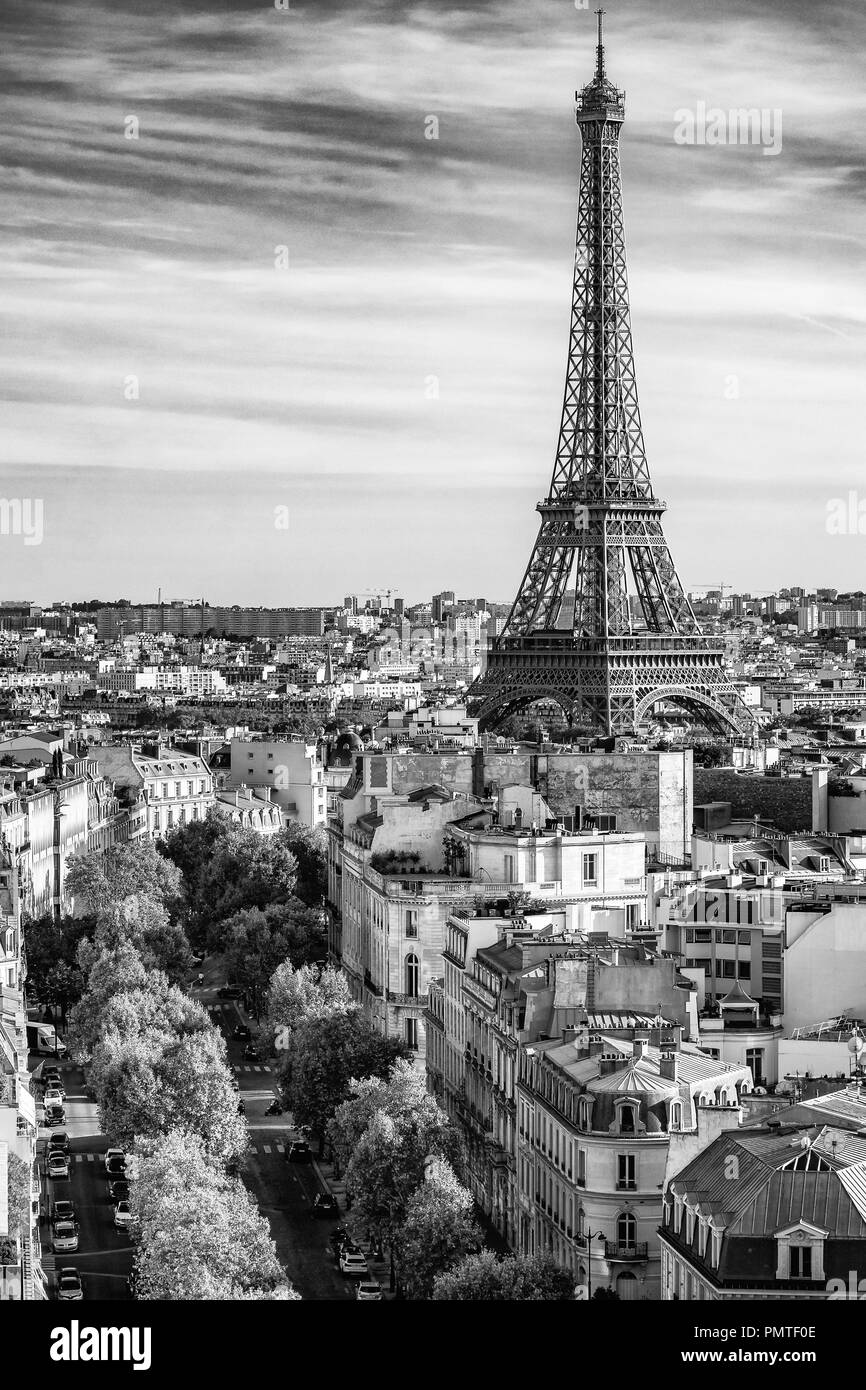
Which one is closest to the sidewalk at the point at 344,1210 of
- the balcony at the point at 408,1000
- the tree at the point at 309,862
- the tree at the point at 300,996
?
the tree at the point at 300,996

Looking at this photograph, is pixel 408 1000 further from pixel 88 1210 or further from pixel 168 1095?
pixel 88 1210

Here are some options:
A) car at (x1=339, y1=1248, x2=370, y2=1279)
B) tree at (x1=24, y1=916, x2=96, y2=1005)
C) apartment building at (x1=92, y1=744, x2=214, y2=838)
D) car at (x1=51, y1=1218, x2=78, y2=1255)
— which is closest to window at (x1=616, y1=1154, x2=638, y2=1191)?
car at (x1=339, y1=1248, x2=370, y2=1279)

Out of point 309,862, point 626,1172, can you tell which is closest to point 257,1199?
point 626,1172

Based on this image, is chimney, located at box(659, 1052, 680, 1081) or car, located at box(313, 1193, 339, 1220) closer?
chimney, located at box(659, 1052, 680, 1081)

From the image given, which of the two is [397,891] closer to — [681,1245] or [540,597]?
[681,1245]

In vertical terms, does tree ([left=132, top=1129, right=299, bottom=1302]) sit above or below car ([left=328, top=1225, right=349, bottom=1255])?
above

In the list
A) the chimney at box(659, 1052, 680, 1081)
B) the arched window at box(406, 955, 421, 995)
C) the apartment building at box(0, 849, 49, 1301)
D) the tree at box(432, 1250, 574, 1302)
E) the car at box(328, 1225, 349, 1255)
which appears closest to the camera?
the apartment building at box(0, 849, 49, 1301)

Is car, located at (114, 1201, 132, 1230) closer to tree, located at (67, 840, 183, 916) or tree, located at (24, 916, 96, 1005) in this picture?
tree, located at (24, 916, 96, 1005)
